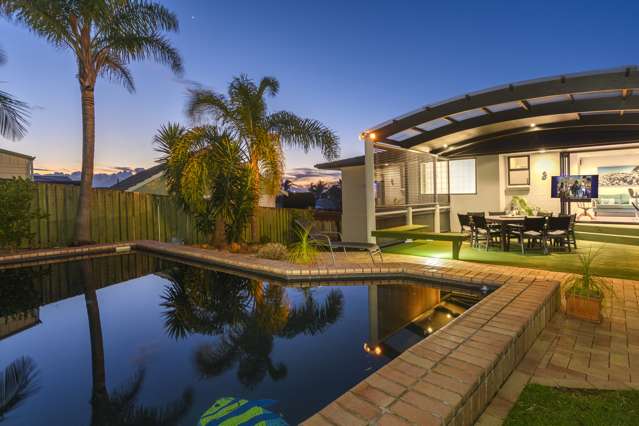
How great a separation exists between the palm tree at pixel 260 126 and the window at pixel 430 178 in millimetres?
3207

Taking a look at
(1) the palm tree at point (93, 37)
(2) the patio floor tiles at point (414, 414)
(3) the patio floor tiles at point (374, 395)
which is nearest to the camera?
(2) the patio floor tiles at point (414, 414)

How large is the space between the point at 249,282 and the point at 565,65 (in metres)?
20.8

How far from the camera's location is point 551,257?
7.40 metres

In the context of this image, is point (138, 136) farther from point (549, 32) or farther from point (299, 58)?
point (549, 32)

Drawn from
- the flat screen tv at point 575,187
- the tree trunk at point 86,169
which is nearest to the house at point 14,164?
the tree trunk at point 86,169

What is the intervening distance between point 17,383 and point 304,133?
26.5 feet

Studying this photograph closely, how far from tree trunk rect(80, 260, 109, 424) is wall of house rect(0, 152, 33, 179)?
33.2 ft

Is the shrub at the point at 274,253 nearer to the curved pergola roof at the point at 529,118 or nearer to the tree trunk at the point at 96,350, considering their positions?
the tree trunk at the point at 96,350

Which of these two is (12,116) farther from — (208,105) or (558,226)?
(558,226)

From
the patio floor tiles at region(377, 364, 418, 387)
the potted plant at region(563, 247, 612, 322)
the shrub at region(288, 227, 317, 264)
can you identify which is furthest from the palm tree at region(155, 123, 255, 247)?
the patio floor tiles at region(377, 364, 418, 387)

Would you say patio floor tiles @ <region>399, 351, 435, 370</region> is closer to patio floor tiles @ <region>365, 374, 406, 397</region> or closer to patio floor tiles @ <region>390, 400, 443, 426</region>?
patio floor tiles @ <region>365, 374, 406, 397</region>

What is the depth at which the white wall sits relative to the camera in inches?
406

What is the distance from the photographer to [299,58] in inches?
559

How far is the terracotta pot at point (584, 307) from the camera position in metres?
3.71
